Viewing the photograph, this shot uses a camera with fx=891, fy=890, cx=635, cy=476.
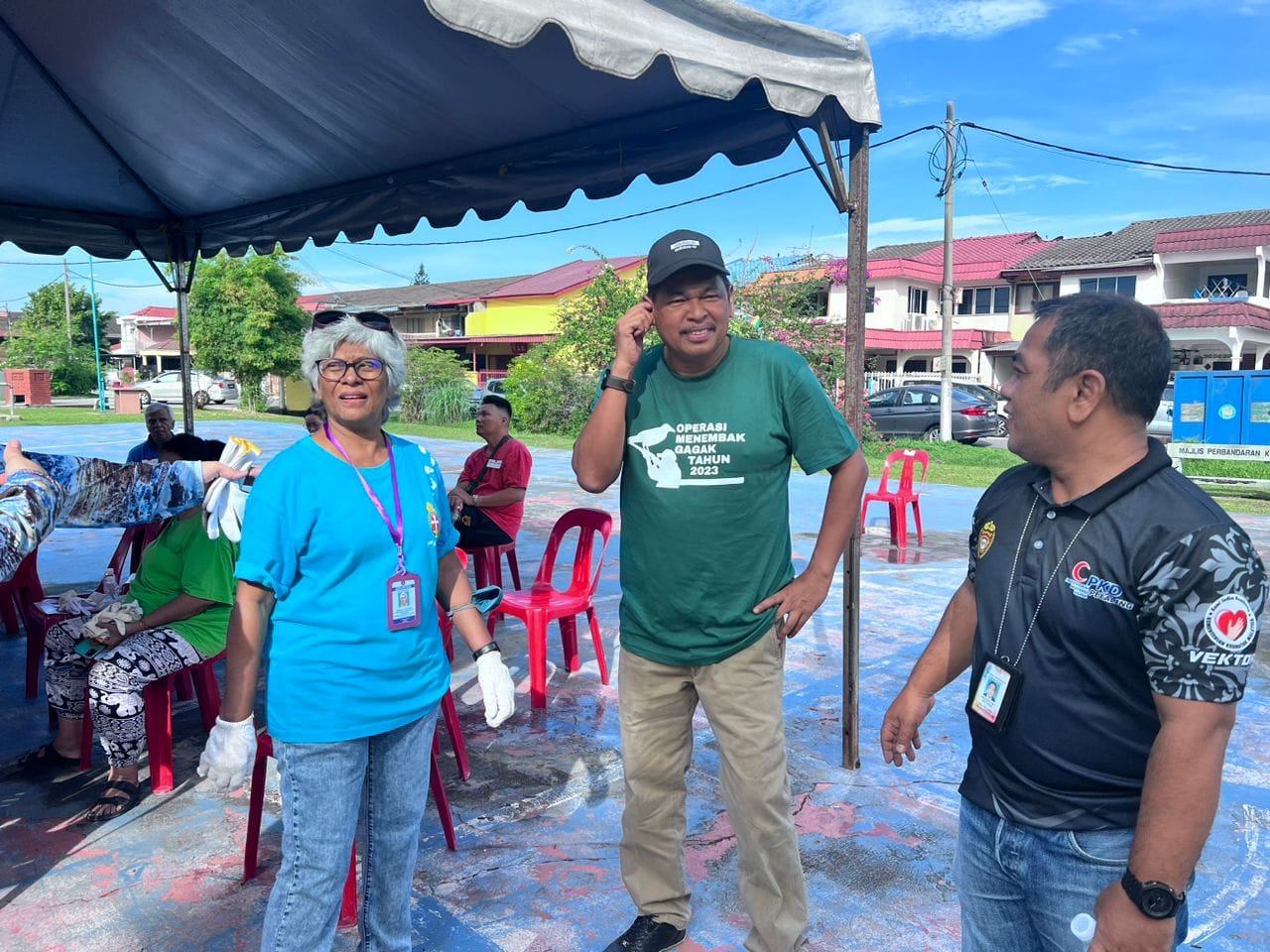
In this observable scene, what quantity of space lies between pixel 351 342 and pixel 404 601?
0.67 meters

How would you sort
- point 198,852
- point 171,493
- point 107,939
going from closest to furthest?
point 107,939, point 171,493, point 198,852

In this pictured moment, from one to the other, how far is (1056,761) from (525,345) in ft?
126

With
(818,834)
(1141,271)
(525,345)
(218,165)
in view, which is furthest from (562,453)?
(1141,271)

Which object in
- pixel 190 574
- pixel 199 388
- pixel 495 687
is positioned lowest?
pixel 495 687

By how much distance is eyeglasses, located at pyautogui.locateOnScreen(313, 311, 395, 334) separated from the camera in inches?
92.7

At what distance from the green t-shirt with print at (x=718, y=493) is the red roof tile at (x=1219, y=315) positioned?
95.7ft

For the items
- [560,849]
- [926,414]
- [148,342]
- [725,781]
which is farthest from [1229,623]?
[148,342]

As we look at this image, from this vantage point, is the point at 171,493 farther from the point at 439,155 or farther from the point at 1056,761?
the point at 439,155

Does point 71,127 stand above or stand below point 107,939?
above

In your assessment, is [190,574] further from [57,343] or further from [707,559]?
[57,343]

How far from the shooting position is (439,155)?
5188 mm

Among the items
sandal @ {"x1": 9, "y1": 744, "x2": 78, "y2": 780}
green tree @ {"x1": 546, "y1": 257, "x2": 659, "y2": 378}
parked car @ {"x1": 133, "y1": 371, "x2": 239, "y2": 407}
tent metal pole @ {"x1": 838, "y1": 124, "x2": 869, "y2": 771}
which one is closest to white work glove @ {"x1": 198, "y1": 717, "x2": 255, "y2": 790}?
sandal @ {"x1": 9, "y1": 744, "x2": 78, "y2": 780}

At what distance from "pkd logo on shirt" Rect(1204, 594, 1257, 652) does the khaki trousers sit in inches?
49.3

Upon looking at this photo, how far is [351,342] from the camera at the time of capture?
7.38ft
